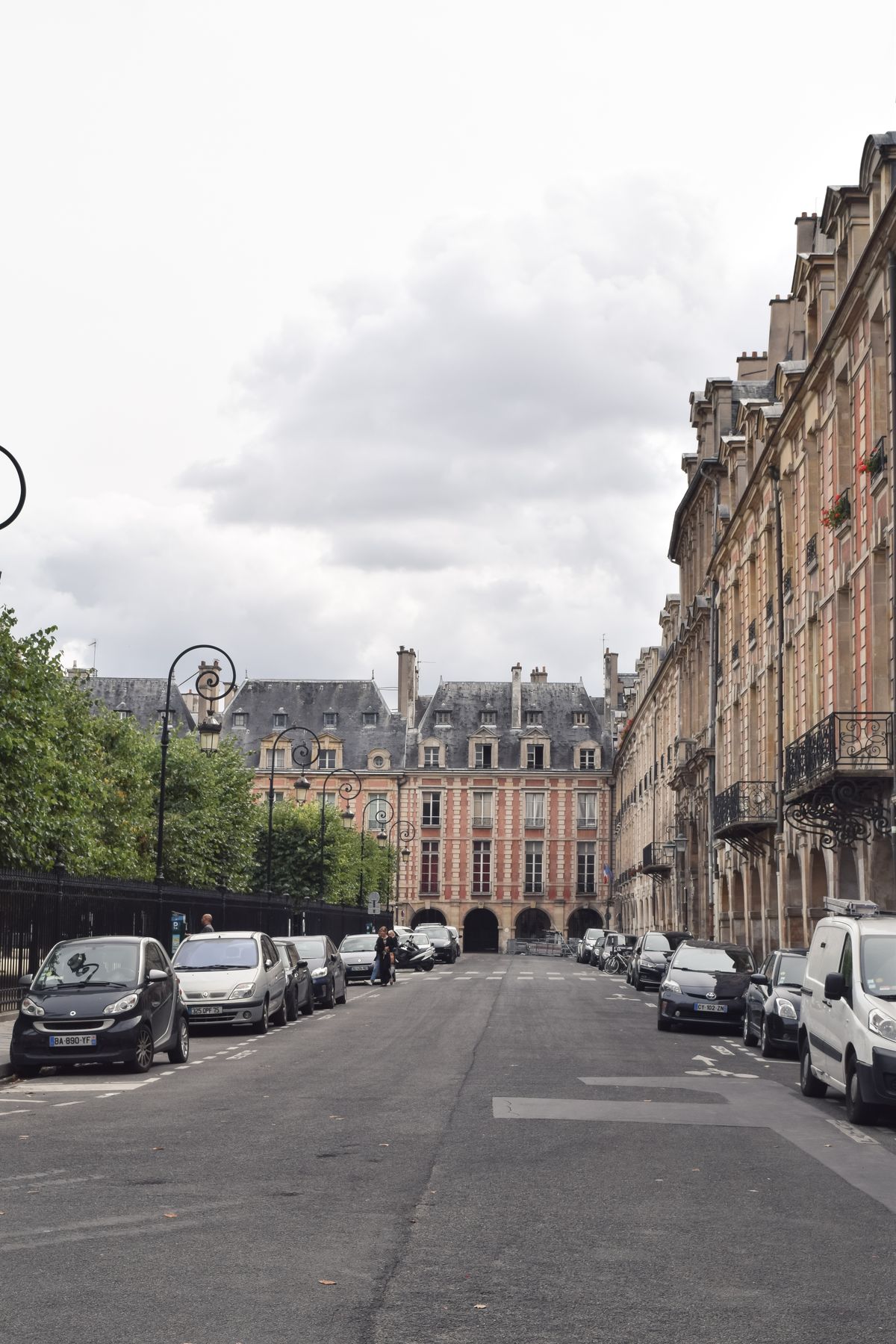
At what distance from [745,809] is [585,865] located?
70832 millimetres

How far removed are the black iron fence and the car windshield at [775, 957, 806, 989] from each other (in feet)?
35.3

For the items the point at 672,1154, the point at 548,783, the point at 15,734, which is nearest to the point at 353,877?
the point at 548,783

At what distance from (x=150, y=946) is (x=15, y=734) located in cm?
1813

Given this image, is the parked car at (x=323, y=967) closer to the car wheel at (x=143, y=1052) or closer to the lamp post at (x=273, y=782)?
the lamp post at (x=273, y=782)

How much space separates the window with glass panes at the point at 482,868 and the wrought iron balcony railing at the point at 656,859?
36.5m

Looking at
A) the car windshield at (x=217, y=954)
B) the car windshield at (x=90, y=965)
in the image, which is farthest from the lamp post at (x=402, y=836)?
the car windshield at (x=90, y=965)

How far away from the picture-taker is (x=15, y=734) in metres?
36.6

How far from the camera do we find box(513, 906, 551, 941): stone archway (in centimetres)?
11206

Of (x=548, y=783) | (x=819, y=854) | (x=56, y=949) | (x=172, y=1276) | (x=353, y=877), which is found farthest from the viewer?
(x=548, y=783)

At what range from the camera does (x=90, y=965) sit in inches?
754

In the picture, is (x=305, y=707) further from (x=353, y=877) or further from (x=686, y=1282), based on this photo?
(x=686, y=1282)

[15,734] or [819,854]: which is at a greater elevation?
[15,734]

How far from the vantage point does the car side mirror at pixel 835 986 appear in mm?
14719

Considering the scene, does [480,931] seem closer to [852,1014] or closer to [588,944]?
[588,944]
